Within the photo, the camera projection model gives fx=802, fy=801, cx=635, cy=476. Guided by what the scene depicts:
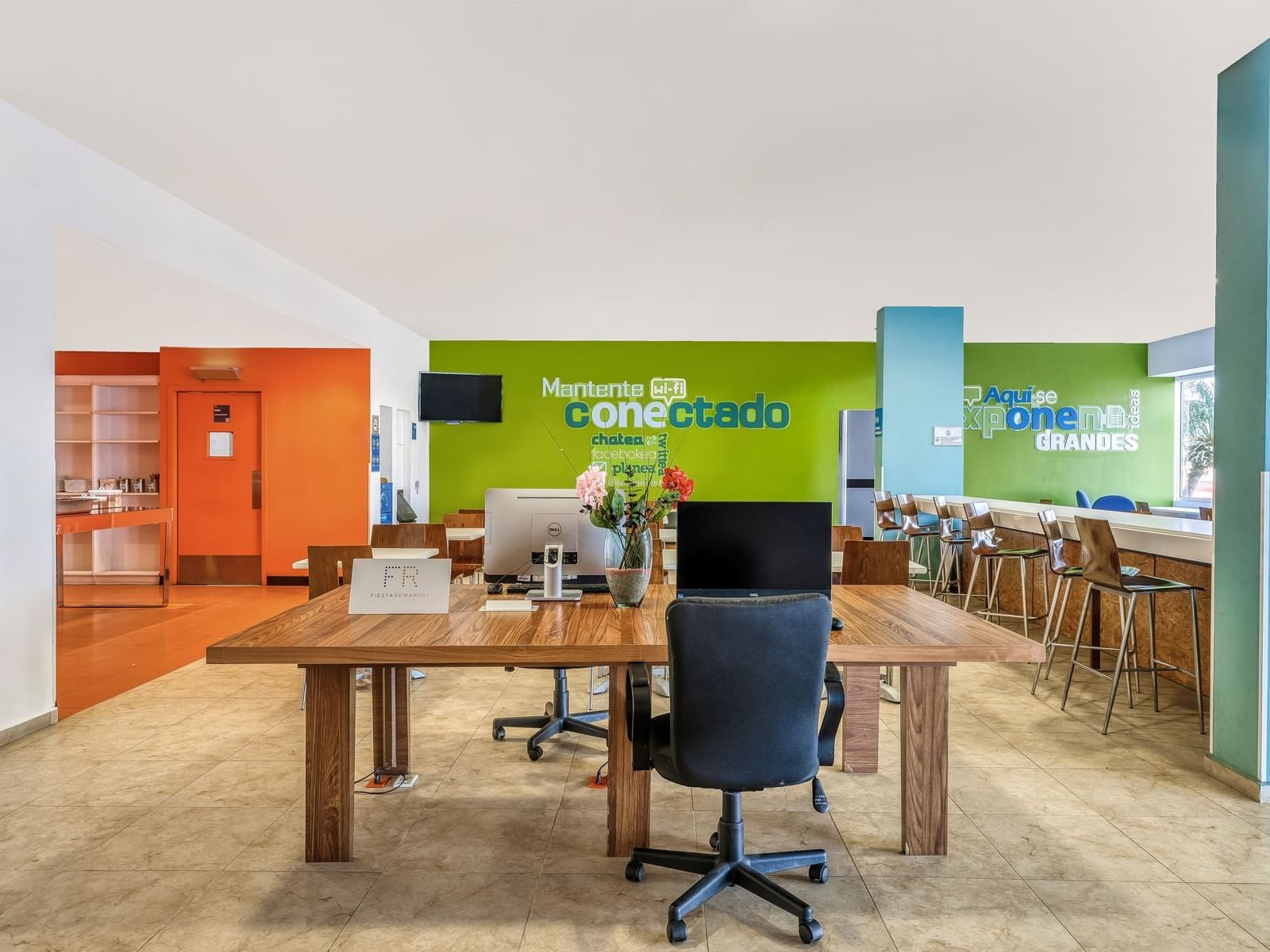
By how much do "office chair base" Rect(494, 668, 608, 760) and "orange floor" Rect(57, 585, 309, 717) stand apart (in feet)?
8.10

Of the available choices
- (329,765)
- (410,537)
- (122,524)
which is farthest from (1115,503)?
(122,524)

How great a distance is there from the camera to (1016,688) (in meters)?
5.03

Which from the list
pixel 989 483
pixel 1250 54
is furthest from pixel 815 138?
pixel 989 483

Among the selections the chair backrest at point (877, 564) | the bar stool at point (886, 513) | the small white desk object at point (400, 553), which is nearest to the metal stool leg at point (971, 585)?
the bar stool at point (886, 513)

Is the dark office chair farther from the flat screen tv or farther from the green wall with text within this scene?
the flat screen tv

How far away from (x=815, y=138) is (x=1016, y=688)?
354cm

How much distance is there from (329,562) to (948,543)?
5.33 meters

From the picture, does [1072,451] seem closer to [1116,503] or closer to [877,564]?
[1116,503]

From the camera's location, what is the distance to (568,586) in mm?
3533

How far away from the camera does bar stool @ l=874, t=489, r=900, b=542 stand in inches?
322

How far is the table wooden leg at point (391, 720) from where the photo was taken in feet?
11.2

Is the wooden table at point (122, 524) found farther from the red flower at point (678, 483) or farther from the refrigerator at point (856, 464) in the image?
the refrigerator at point (856, 464)

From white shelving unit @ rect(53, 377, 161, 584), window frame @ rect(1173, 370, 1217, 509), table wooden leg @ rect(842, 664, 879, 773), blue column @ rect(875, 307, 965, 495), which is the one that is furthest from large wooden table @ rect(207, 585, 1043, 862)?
window frame @ rect(1173, 370, 1217, 509)

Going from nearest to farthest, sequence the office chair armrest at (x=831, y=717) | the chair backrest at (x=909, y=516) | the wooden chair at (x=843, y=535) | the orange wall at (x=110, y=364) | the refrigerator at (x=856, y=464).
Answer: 1. the office chair armrest at (x=831, y=717)
2. the wooden chair at (x=843, y=535)
3. the chair backrest at (x=909, y=516)
4. the orange wall at (x=110, y=364)
5. the refrigerator at (x=856, y=464)
